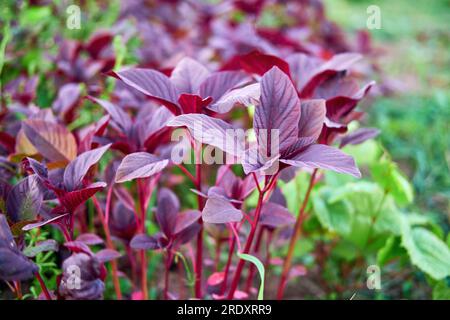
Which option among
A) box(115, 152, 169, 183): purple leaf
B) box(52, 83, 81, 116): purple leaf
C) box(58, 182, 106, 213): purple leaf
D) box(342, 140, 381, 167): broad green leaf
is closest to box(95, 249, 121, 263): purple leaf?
box(58, 182, 106, 213): purple leaf

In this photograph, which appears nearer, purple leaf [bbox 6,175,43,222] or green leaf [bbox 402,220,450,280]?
purple leaf [bbox 6,175,43,222]

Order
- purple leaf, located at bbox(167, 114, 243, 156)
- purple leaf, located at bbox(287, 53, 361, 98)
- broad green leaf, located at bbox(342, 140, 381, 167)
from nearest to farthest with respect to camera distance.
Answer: purple leaf, located at bbox(167, 114, 243, 156) < purple leaf, located at bbox(287, 53, 361, 98) < broad green leaf, located at bbox(342, 140, 381, 167)

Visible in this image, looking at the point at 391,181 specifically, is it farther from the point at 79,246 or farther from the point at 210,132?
the point at 79,246

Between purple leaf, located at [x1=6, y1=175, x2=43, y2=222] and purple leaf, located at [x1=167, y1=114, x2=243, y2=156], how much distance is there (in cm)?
34

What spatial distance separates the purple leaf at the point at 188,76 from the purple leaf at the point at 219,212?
29cm

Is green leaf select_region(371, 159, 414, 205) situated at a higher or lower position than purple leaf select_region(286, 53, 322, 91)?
lower

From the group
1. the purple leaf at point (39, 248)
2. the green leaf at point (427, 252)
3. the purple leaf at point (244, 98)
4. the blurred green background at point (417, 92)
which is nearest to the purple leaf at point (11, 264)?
the purple leaf at point (39, 248)

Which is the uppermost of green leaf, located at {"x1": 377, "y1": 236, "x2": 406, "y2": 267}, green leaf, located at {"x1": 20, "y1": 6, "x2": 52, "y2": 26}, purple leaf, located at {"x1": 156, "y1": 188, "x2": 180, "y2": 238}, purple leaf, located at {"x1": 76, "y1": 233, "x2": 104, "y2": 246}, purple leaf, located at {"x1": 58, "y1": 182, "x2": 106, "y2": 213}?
green leaf, located at {"x1": 20, "y1": 6, "x2": 52, "y2": 26}

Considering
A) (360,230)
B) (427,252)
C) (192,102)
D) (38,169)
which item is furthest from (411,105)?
(38,169)

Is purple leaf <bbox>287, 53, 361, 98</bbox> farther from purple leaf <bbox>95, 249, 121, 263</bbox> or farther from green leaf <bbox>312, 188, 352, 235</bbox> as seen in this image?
purple leaf <bbox>95, 249, 121, 263</bbox>

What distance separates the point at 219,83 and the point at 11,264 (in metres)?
0.56

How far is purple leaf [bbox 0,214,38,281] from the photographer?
84 cm

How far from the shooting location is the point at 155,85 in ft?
3.31
